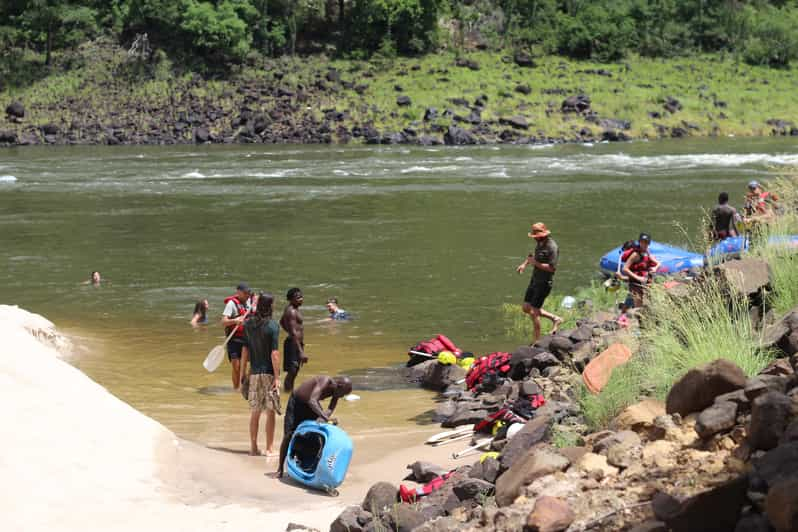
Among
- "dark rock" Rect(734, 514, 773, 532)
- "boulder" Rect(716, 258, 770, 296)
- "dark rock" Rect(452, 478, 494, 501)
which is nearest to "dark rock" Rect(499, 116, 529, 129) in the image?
"boulder" Rect(716, 258, 770, 296)

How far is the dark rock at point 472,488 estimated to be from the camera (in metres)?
8.11

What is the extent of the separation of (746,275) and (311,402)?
15.1 ft

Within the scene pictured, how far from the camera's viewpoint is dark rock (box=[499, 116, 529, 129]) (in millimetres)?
62341

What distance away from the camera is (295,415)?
10148 mm

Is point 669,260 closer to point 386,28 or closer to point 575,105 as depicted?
point 575,105

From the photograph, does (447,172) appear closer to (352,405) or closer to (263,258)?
(263,258)

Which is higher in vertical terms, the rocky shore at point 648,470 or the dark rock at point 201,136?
the rocky shore at point 648,470

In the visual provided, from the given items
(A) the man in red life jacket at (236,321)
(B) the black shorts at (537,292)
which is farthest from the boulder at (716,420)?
(B) the black shorts at (537,292)

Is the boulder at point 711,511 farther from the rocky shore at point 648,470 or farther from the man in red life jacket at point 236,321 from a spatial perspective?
the man in red life jacket at point 236,321

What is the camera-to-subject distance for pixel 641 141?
61.7 m

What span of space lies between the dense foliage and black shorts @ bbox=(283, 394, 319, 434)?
6560 centimetres

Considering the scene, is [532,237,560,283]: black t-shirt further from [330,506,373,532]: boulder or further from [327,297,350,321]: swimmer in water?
[330,506,373,532]: boulder

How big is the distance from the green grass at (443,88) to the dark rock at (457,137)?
1.56 meters

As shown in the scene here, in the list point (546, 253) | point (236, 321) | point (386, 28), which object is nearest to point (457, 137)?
point (386, 28)
